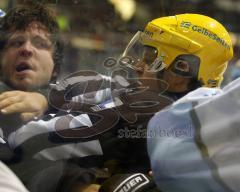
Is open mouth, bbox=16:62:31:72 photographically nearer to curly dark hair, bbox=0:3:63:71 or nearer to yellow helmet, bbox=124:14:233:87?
curly dark hair, bbox=0:3:63:71

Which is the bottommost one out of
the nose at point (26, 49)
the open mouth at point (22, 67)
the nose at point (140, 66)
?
the nose at point (140, 66)

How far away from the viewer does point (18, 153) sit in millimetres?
1216

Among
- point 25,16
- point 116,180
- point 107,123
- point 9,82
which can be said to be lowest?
point 116,180

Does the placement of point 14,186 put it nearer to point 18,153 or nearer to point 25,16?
point 18,153

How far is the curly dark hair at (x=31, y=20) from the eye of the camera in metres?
1.26

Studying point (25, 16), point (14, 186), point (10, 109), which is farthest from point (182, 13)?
point (14, 186)

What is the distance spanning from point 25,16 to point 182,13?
17.3 inches

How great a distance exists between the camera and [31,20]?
129cm

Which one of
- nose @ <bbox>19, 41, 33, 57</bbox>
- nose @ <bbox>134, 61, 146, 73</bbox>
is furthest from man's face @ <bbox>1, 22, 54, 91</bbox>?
nose @ <bbox>134, 61, 146, 73</bbox>

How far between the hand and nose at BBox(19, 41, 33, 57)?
10 cm

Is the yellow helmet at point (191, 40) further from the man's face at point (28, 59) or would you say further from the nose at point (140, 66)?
the man's face at point (28, 59)

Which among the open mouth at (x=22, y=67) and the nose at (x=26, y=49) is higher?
the nose at (x=26, y=49)

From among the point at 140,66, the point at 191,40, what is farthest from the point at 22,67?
the point at 191,40

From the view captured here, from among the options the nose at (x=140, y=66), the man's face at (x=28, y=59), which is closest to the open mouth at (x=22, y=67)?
the man's face at (x=28, y=59)
